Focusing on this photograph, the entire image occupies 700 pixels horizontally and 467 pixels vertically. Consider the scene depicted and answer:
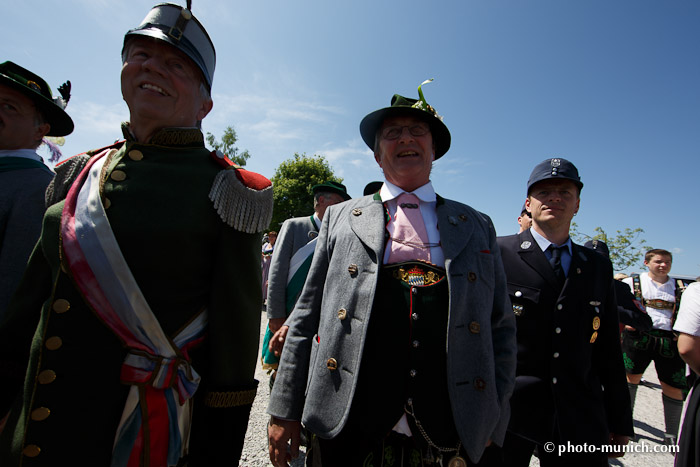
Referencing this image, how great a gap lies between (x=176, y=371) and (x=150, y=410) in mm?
148

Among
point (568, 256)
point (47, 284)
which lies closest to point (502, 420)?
point (568, 256)

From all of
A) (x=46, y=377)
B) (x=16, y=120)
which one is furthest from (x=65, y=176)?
(x=16, y=120)

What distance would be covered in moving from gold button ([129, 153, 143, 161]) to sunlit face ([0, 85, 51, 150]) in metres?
1.69

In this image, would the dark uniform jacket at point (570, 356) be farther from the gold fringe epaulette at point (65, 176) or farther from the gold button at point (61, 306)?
the gold fringe epaulette at point (65, 176)

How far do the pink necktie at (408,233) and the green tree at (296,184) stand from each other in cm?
2482

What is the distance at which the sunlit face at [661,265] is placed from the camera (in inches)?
227

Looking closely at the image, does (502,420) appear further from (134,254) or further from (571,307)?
(134,254)

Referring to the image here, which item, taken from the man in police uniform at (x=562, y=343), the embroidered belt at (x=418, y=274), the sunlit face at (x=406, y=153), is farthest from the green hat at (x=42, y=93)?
the man in police uniform at (x=562, y=343)

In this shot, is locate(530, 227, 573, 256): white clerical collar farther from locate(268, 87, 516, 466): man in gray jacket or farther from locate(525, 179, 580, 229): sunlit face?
locate(268, 87, 516, 466): man in gray jacket

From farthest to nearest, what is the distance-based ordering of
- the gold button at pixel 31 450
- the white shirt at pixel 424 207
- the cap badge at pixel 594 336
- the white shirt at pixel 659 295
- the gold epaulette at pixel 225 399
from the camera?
the white shirt at pixel 659 295
the cap badge at pixel 594 336
the white shirt at pixel 424 207
the gold epaulette at pixel 225 399
the gold button at pixel 31 450

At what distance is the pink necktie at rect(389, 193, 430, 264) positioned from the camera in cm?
177

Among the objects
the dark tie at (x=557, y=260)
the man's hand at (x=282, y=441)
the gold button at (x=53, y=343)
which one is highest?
the dark tie at (x=557, y=260)

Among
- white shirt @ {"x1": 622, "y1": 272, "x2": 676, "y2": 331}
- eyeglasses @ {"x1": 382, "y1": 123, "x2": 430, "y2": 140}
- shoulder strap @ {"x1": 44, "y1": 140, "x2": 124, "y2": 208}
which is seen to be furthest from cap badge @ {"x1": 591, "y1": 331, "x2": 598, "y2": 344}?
white shirt @ {"x1": 622, "y1": 272, "x2": 676, "y2": 331}

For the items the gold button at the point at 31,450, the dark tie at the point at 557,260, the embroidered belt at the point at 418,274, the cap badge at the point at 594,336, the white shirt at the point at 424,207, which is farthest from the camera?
the dark tie at the point at 557,260
